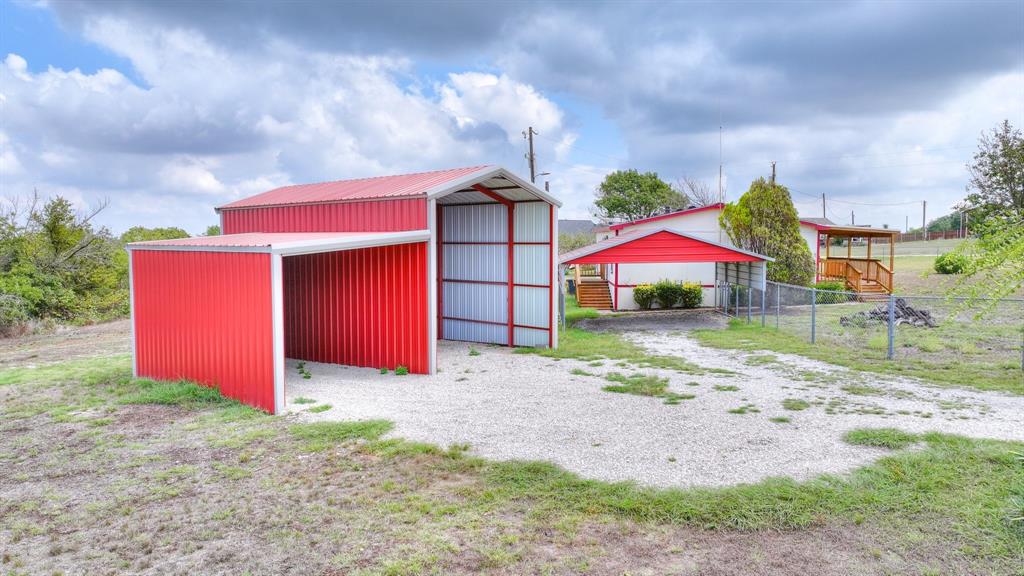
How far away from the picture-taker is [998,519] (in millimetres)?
4730

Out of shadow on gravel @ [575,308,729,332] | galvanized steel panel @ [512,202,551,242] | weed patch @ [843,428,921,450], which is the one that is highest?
galvanized steel panel @ [512,202,551,242]

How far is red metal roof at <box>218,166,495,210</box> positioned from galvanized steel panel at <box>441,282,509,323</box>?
284 centimetres

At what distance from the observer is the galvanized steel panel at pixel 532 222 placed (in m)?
13.3

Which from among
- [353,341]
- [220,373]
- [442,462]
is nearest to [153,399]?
[220,373]

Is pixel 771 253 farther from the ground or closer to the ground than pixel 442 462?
farther from the ground

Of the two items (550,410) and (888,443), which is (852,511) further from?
(550,410)

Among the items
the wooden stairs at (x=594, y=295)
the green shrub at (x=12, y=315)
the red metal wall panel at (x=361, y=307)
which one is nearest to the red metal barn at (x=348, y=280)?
the red metal wall panel at (x=361, y=307)

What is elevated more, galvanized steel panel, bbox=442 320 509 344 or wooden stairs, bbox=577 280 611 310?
wooden stairs, bbox=577 280 611 310

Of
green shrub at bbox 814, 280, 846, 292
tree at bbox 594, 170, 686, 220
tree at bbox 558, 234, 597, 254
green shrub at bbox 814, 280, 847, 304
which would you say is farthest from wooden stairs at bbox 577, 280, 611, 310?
tree at bbox 594, 170, 686, 220

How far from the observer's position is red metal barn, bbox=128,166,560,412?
342 inches

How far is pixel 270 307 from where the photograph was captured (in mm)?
8133

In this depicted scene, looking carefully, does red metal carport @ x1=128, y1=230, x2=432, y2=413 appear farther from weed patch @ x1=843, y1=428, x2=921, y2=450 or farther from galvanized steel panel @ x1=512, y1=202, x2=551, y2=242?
weed patch @ x1=843, y1=428, x2=921, y2=450

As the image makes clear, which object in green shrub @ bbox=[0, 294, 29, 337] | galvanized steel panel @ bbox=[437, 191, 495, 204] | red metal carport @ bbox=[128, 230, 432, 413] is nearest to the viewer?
red metal carport @ bbox=[128, 230, 432, 413]

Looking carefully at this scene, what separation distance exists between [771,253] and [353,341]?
1469cm
